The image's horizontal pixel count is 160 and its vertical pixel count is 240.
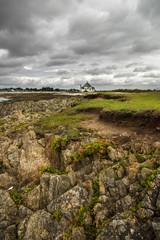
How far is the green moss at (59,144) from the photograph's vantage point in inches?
491

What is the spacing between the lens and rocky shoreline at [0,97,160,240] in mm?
5902

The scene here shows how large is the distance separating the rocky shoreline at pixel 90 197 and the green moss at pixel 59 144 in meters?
0.39

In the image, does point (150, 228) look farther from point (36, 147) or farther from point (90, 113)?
point (90, 113)

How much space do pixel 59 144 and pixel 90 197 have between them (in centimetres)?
594

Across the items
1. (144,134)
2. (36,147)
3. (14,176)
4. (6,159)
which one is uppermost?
(144,134)

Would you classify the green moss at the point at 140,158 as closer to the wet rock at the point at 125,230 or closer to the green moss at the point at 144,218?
the green moss at the point at 144,218

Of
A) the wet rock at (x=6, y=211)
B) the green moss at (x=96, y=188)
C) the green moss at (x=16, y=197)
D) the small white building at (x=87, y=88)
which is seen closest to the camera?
the wet rock at (x=6, y=211)

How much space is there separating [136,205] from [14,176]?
33.4ft

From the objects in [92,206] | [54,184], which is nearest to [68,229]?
[92,206]

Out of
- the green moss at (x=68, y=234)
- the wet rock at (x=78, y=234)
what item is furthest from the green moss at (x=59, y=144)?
the wet rock at (x=78, y=234)

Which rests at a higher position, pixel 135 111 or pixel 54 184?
pixel 135 111

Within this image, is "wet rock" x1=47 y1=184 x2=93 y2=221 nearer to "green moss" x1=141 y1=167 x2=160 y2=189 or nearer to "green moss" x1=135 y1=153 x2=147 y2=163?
"green moss" x1=141 y1=167 x2=160 y2=189

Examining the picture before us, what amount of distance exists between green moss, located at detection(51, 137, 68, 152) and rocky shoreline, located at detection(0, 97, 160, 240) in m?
0.39

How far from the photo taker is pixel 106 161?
32.4 ft
